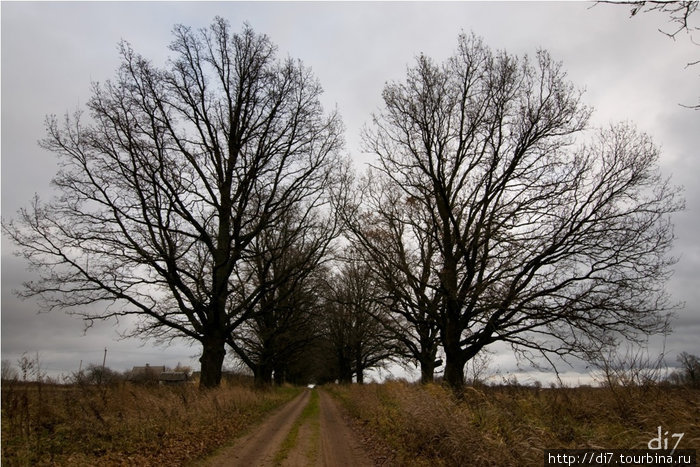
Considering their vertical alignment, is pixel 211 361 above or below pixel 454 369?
above

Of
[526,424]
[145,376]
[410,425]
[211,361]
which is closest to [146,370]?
[145,376]

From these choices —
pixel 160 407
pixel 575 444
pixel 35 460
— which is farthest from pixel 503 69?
pixel 35 460

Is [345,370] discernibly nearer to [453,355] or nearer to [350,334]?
[350,334]

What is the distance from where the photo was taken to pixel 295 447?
10891 mm

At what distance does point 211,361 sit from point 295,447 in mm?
7535

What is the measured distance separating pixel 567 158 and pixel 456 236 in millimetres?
5123

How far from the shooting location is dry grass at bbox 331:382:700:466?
6.20m

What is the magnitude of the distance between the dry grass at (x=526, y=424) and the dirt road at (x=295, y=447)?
1.08 metres

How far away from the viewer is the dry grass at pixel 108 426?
7.80m

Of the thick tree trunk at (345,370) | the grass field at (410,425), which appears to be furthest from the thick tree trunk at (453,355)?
the thick tree trunk at (345,370)

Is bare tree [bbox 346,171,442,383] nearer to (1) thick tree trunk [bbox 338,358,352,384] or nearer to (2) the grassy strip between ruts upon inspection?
(2) the grassy strip between ruts

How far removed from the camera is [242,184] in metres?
17.6

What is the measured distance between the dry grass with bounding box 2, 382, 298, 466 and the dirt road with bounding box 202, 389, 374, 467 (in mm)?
647

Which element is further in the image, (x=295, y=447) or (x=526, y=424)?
(x=295, y=447)
